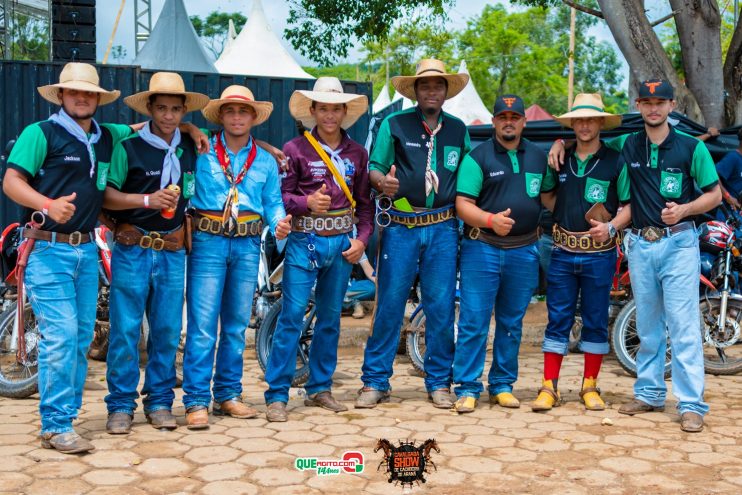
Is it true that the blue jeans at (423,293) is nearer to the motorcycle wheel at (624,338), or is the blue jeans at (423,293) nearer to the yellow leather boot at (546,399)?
the yellow leather boot at (546,399)

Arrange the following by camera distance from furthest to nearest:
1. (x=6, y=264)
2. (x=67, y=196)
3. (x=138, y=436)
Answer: (x=6, y=264) < (x=138, y=436) < (x=67, y=196)

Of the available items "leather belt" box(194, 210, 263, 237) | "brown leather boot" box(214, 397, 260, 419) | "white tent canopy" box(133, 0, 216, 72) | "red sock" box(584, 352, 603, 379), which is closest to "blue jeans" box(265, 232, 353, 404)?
"brown leather boot" box(214, 397, 260, 419)

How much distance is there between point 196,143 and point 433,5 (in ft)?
22.5

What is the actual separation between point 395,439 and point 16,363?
2992 millimetres

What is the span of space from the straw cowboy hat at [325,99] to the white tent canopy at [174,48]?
8.48 meters

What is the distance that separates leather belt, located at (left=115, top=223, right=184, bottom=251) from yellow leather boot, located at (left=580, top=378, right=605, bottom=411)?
2.95m

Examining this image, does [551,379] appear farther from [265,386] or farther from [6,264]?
[6,264]

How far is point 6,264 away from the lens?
6.58 metres

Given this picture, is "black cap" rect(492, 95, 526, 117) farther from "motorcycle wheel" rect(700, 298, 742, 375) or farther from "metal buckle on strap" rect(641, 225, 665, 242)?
"motorcycle wheel" rect(700, 298, 742, 375)

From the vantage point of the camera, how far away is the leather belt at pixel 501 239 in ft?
18.9

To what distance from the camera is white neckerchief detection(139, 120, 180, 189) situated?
507 centimetres

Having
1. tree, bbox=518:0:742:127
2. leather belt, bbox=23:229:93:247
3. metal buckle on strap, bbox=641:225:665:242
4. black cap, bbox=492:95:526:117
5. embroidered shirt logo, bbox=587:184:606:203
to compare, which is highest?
tree, bbox=518:0:742:127

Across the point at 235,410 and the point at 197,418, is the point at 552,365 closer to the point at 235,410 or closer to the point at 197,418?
the point at 235,410

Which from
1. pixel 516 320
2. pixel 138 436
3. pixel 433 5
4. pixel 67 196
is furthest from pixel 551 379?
pixel 433 5
